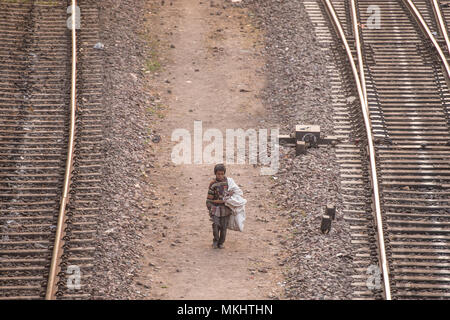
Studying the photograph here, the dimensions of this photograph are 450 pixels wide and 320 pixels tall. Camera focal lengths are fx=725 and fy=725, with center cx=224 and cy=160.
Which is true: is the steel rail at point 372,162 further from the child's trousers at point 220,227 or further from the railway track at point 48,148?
the railway track at point 48,148

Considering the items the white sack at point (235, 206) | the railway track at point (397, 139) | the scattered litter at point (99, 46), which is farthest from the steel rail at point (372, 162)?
the scattered litter at point (99, 46)

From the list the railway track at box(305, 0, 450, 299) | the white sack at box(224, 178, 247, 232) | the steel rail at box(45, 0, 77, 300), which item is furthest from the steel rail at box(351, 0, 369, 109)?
the steel rail at box(45, 0, 77, 300)

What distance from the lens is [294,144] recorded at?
13.9 m

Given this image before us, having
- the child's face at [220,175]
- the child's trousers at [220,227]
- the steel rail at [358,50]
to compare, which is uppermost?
the steel rail at [358,50]

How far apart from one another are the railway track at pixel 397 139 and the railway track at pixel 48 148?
4161 mm

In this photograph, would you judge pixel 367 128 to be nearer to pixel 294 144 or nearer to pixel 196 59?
pixel 294 144

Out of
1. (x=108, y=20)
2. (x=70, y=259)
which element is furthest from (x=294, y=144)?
(x=108, y=20)

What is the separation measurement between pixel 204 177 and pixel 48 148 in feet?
9.33

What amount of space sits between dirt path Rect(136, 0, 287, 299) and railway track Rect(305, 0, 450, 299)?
147 cm

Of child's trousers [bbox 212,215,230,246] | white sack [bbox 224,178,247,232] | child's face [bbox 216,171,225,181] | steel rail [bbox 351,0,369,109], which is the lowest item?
child's trousers [bbox 212,215,230,246]

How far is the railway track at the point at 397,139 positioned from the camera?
10375 mm

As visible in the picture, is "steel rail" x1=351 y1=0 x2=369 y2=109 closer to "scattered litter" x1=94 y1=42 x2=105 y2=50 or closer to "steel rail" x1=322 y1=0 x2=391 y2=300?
"steel rail" x1=322 y1=0 x2=391 y2=300

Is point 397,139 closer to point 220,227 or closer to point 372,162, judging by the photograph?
point 372,162

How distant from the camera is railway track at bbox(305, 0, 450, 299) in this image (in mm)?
10375
